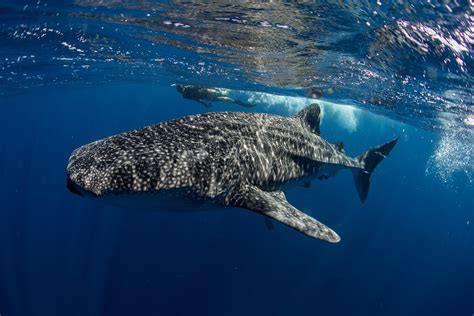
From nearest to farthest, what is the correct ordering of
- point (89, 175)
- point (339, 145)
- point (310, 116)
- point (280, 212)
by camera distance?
point (89, 175)
point (280, 212)
point (310, 116)
point (339, 145)

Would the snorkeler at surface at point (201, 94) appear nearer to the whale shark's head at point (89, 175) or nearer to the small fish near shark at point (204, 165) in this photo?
the small fish near shark at point (204, 165)

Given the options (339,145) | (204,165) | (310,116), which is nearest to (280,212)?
(204,165)

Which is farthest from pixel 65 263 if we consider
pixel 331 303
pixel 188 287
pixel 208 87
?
pixel 331 303

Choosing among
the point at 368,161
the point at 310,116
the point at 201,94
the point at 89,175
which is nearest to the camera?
the point at 89,175

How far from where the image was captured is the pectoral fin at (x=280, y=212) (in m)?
5.29

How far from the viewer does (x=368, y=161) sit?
488 inches

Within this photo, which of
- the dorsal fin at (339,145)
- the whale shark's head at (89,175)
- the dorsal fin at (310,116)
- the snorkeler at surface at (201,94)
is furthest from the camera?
the snorkeler at surface at (201,94)

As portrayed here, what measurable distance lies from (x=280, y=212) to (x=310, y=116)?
15.2ft

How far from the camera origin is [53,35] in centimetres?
1600

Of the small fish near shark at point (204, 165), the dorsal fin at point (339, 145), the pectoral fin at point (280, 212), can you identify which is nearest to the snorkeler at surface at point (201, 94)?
the dorsal fin at point (339, 145)

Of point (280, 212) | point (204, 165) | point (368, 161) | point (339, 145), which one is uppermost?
point (204, 165)

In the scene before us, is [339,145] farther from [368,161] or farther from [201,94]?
[201,94]

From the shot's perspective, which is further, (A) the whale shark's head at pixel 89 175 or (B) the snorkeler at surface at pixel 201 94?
(B) the snorkeler at surface at pixel 201 94

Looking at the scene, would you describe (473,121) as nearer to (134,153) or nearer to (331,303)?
(331,303)
